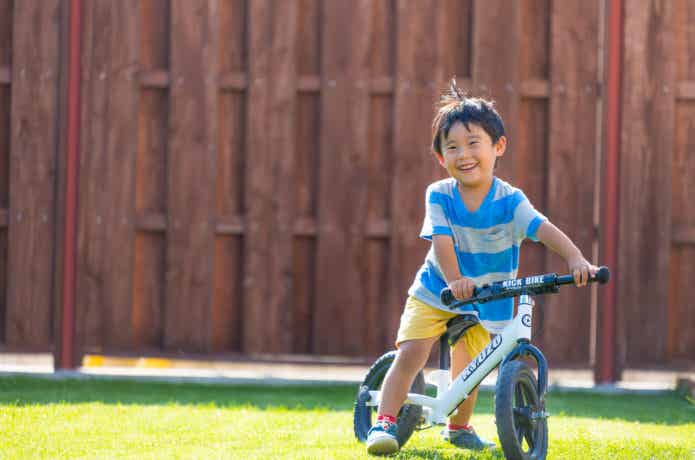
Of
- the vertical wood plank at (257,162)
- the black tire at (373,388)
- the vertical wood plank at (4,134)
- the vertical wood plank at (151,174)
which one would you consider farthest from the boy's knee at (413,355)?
the vertical wood plank at (4,134)

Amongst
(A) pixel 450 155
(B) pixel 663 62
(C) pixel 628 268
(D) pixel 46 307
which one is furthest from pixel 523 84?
(D) pixel 46 307

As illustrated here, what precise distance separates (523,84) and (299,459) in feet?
9.37

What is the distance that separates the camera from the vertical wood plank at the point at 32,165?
19.1ft

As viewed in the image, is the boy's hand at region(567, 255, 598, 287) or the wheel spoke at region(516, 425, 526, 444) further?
the wheel spoke at region(516, 425, 526, 444)

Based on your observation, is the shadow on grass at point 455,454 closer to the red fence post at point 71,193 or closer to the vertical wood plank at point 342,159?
the vertical wood plank at point 342,159

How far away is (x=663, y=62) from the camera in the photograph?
5730mm

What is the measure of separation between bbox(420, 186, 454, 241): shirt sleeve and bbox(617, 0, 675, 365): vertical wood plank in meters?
2.14

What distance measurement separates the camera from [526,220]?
3.69 meters

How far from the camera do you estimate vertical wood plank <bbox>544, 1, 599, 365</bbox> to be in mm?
5727

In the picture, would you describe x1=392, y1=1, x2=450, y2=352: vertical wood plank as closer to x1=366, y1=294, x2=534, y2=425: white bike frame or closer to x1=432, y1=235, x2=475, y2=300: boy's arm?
x1=366, y1=294, x2=534, y2=425: white bike frame

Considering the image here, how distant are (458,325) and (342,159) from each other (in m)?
2.10

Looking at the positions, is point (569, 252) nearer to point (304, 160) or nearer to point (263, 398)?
point (263, 398)

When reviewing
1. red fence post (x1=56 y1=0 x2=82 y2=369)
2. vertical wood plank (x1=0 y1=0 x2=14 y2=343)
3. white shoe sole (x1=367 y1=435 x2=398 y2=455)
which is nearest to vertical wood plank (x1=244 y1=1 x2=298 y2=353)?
red fence post (x1=56 y1=0 x2=82 y2=369)

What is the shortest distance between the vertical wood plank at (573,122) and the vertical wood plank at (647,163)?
173mm
